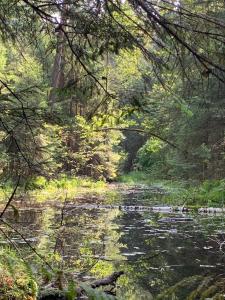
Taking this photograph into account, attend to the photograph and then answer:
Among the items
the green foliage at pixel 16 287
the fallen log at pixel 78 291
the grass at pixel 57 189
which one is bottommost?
the fallen log at pixel 78 291

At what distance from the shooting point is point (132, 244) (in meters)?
9.11

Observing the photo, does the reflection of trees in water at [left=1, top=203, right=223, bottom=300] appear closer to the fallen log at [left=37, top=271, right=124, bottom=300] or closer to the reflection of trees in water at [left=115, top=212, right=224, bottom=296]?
the reflection of trees in water at [left=115, top=212, right=224, bottom=296]

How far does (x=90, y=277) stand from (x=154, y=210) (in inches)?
325

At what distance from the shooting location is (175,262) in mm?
7777

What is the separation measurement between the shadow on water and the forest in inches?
1.1

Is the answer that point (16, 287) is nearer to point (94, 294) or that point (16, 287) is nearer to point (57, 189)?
point (94, 294)

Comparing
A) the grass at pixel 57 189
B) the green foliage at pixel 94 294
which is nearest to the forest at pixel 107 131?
the green foliage at pixel 94 294

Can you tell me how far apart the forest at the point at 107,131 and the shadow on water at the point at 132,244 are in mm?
28

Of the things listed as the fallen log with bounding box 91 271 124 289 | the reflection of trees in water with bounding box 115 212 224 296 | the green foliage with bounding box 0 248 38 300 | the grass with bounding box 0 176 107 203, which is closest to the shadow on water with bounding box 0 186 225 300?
the reflection of trees in water with bounding box 115 212 224 296

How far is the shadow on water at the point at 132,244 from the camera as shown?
6866 millimetres

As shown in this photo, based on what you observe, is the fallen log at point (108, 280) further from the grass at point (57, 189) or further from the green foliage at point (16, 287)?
the grass at point (57, 189)

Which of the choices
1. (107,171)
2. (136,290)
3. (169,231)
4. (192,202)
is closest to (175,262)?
(136,290)

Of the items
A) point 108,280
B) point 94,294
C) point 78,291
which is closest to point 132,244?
point 108,280

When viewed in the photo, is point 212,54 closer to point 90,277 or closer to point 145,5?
point 145,5
